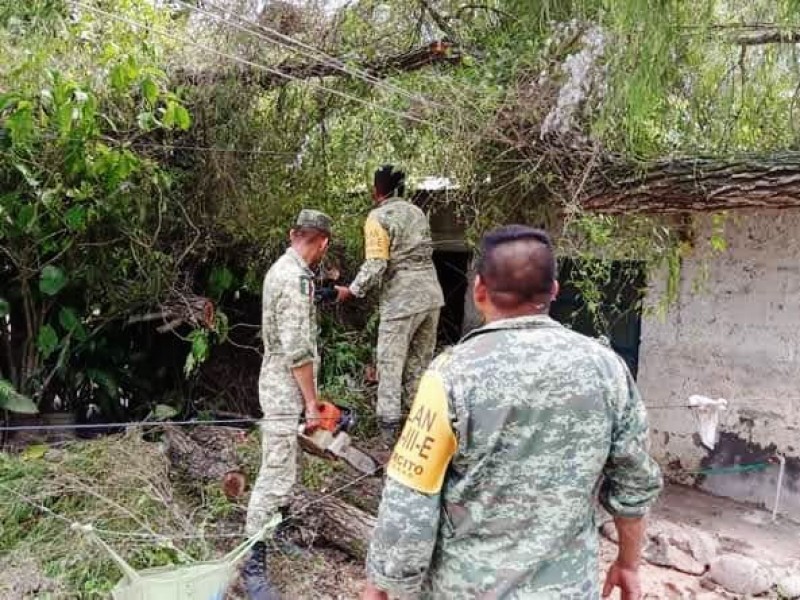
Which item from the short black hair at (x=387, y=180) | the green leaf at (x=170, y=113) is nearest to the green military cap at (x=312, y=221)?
the short black hair at (x=387, y=180)

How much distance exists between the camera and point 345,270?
20.2 ft

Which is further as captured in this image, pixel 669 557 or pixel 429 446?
pixel 669 557

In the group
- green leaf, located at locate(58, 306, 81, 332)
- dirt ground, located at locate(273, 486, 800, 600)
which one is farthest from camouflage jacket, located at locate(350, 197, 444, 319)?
green leaf, located at locate(58, 306, 81, 332)

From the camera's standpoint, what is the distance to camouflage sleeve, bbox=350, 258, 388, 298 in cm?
420

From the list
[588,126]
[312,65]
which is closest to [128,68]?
[312,65]

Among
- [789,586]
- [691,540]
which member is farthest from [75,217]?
[789,586]

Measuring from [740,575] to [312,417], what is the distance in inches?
92.3

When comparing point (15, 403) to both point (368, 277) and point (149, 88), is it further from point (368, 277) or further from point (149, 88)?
point (368, 277)

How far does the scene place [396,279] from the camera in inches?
176

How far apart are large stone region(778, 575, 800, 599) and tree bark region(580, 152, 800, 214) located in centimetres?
204

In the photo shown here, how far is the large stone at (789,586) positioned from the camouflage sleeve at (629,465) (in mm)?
2477

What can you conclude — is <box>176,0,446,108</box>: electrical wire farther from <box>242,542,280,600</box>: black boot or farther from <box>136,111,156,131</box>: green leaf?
<box>242,542,280,600</box>: black boot

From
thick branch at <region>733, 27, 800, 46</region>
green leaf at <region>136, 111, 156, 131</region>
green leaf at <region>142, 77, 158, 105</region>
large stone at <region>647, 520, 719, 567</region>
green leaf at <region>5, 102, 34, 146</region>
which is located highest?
thick branch at <region>733, 27, 800, 46</region>

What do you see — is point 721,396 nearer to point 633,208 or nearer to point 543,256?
point 633,208
